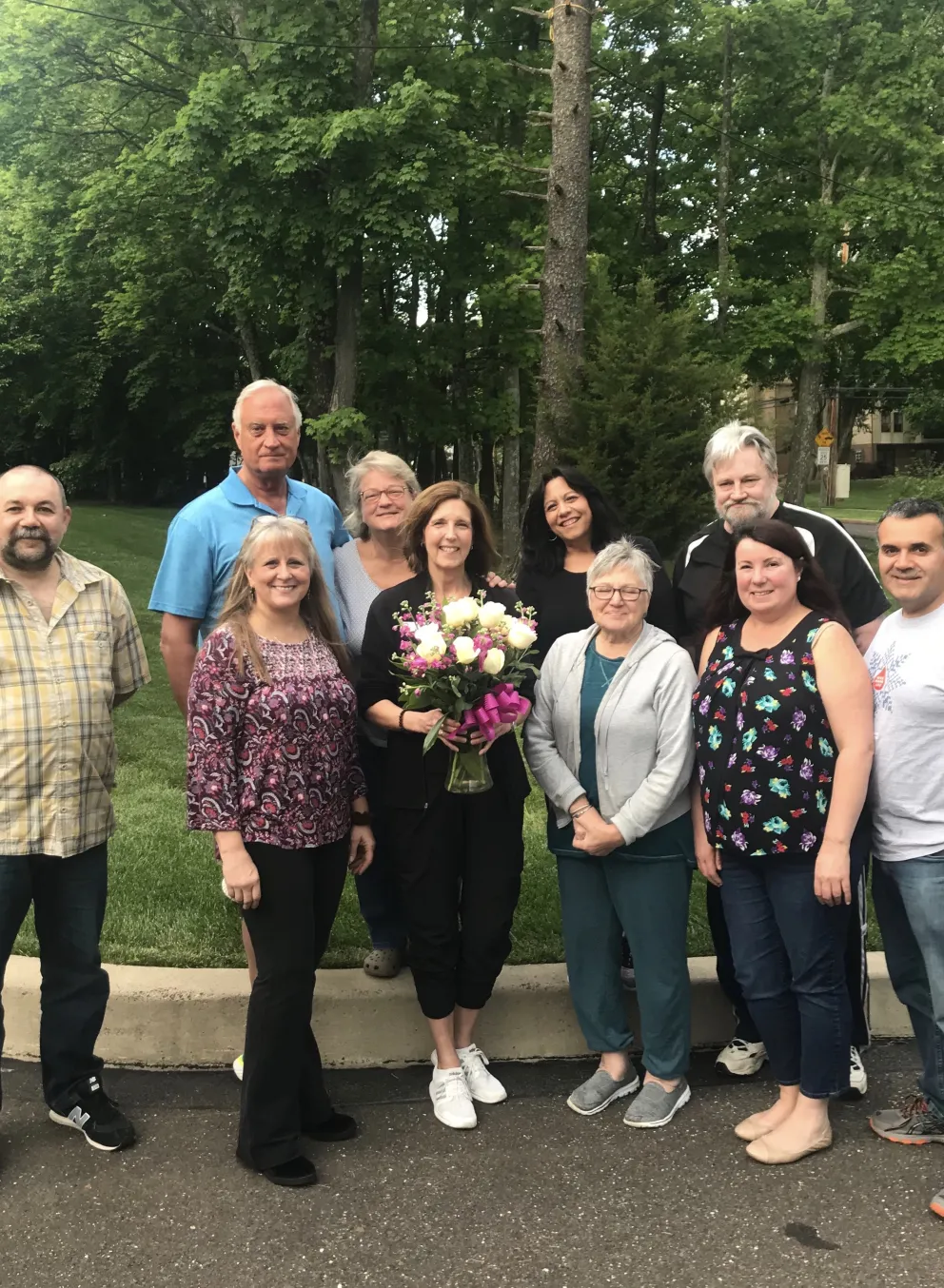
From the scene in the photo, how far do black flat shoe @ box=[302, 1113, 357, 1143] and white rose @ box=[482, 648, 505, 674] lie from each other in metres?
1.57

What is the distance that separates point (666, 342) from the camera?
1251 centimetres

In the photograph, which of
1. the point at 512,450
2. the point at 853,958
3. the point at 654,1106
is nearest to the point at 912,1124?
the point at 853,958

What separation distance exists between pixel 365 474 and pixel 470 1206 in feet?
8.38

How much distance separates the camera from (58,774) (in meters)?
3.26

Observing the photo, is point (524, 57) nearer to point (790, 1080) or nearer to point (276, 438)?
point (276, 438)

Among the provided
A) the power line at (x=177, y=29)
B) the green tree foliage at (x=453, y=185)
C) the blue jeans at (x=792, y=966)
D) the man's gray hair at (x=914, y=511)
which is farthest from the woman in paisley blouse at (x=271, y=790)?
the power line at (x=177, y=29)

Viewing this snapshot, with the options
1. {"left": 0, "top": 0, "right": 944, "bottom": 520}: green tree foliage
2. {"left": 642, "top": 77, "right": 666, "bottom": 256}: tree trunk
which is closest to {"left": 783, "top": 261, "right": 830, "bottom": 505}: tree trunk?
{"left": 0, "top": 0, "right": 944, "bottom": 520}: green tree foliage

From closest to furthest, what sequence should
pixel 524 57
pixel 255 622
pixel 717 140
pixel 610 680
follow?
pixel 255 622 → pixel 610 680 → pixel 524 57 → pixel 717 140

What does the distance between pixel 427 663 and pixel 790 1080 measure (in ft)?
5.98

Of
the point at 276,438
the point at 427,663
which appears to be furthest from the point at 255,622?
the point at 276,438

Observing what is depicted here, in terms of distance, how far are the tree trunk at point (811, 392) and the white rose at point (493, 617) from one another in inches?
916

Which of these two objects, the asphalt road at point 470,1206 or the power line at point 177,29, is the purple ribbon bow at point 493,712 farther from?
the power line at point 177,29

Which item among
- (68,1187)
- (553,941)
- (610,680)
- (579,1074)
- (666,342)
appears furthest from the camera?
(666,342)

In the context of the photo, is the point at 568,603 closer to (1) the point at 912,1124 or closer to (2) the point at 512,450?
(1) the point at 912,1124
